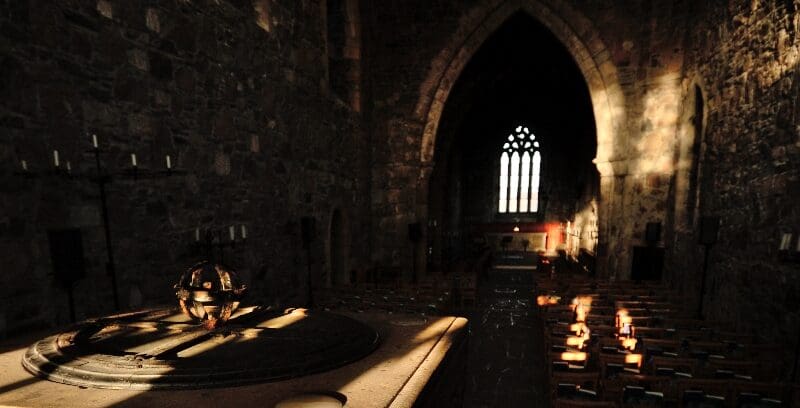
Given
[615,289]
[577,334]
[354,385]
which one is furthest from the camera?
[615,289]

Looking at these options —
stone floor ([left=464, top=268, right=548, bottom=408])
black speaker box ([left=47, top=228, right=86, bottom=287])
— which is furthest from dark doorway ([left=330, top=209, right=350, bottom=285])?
black speaker box ([left=47, top=228, right=86, bottom=287])

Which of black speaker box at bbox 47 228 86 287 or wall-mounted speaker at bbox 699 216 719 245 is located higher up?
black speaker box at bbox 47 228 86 287

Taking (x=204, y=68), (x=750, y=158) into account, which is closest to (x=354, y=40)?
(x=204, y=68)

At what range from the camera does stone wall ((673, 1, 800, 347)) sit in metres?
5.54

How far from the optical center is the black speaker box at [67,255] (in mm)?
3510

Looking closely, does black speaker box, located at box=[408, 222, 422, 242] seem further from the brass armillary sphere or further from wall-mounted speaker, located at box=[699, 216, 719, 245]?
the brass armillary sphere

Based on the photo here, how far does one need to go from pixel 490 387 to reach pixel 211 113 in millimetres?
5493

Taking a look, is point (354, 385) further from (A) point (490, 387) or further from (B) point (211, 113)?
(B) point (211, 113)

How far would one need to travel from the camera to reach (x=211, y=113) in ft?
18.8

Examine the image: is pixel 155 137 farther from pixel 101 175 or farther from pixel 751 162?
pixel 751 162

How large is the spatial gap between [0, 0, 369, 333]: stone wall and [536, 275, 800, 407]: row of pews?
14.9 feet

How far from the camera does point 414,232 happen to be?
12.1 metres

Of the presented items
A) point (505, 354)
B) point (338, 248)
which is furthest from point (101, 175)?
point (338, 248)

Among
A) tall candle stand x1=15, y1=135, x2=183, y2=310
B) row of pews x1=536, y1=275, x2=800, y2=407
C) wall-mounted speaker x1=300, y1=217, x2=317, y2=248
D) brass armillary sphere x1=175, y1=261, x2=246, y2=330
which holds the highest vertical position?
tall candle stand x1=15, y1=135, x2=183, y2=310
